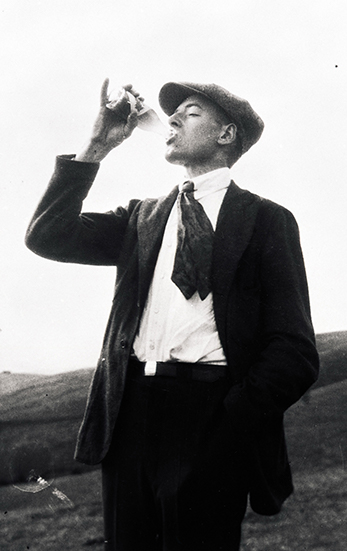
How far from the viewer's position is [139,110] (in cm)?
224

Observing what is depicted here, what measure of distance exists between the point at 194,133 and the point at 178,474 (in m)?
1.18

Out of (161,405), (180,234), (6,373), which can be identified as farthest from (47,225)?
(6,373)

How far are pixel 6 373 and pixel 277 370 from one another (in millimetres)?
1293

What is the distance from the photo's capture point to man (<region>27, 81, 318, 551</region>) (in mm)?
1881

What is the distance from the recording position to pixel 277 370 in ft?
6.15

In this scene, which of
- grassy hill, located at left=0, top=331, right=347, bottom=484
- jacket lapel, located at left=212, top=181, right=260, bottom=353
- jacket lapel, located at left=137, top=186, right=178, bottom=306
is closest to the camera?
jacket lapel, located at left=212, top=181, right=260, bottom=353

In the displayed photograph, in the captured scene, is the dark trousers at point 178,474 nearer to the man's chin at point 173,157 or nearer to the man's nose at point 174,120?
the man's chin at point 173,157

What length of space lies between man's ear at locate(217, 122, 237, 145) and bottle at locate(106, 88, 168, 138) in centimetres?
21

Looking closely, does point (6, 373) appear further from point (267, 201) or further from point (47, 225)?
point (267, 201)

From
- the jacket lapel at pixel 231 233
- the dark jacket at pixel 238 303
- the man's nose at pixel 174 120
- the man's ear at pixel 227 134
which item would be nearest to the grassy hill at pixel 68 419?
the dark jacket at pixel 238 303

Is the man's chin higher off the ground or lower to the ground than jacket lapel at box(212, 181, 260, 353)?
higher

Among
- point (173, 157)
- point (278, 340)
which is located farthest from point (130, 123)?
point (278, 340)

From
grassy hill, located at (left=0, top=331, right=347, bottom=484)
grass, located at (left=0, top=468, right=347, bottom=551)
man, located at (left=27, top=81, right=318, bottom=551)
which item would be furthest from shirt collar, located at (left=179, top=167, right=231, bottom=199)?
grass, located at (left=0, top=468, right=347, bottom=551)

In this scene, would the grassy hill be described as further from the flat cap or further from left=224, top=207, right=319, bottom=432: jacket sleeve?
the flat cap
